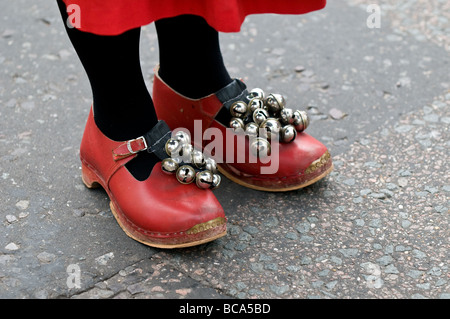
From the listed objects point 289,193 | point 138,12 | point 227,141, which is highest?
point 138,12

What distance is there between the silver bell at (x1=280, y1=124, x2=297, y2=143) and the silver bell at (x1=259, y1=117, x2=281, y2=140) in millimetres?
12

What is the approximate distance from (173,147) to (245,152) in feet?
0.67

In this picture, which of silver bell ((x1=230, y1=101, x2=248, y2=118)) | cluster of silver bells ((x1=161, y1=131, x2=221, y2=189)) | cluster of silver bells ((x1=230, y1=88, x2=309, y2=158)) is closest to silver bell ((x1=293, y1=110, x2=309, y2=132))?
cluster of silver bells ((x1=230, y1=88, x2=309, y2=158))

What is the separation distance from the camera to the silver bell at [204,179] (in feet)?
4.03

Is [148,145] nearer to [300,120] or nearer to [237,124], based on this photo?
[237,124]

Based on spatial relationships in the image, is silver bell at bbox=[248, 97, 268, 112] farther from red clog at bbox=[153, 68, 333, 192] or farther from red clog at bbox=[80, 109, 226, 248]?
red clog at bbox=[80, 109, 226, 248]

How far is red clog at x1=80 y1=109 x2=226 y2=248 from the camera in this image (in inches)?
47.1

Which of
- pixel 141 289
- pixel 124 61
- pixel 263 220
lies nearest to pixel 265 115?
pixel 263 220

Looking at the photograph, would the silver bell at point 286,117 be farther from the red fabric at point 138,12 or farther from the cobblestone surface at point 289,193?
the red fabric at point 138,12

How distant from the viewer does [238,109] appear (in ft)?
4.45

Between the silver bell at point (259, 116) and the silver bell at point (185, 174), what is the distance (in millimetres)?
221

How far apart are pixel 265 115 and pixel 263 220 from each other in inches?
9.4

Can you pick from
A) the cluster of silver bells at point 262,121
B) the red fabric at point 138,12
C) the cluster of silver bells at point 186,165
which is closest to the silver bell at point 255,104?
the cluster of silver bells at point 262,121

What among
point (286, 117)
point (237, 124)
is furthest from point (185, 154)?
point (286, 117)
